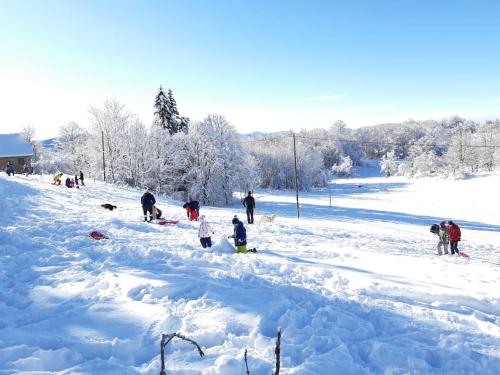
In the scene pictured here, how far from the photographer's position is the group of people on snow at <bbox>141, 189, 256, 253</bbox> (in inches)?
460

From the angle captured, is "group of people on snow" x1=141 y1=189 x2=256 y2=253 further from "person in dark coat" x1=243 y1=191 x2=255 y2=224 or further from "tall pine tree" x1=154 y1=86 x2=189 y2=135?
"tall pine tree" x1=154 y1=86 x2=189 y2=135

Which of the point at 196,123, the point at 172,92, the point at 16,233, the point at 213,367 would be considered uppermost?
the point at 172,92

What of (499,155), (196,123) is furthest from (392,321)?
(499,155)

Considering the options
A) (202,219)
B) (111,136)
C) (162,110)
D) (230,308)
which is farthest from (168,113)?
(230,308)

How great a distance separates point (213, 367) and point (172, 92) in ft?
177

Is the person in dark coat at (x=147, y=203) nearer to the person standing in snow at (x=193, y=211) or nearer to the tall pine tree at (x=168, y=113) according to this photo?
the person standing in snow at (x=193, y=211)

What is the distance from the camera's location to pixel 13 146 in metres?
54.9

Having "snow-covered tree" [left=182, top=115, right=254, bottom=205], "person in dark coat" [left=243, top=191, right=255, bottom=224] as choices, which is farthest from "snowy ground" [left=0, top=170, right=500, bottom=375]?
"snow-covered tree" [left=182, top=115, right=254, bottom=205]

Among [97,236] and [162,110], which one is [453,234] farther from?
[162,110]

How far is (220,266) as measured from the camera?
9453 mm

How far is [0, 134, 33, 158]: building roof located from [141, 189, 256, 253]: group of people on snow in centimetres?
4732

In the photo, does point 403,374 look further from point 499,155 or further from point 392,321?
point 499,155

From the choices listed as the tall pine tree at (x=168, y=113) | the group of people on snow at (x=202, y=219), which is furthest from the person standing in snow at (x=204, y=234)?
the tall pine tree at (x=168, y=113)

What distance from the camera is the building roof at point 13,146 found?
177 ft
